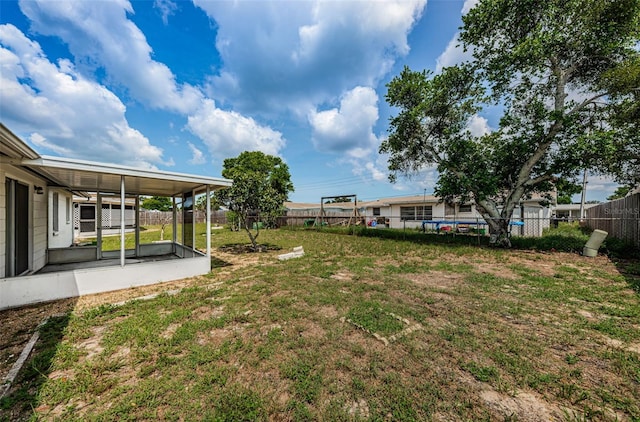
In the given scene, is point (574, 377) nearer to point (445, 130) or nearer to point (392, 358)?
point (392, 358)

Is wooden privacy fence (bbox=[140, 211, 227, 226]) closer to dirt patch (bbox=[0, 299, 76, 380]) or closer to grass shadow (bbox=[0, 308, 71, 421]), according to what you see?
dirt patch (bbox=[0, 299, 76, 380])

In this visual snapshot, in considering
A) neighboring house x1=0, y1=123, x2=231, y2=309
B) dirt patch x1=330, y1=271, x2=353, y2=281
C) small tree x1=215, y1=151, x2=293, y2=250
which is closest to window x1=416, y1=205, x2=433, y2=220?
small tree x1=215, y1=151, x2=293, y2=250

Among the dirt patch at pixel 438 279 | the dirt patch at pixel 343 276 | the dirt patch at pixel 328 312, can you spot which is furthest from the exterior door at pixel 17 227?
the dirt patch at pixel 438 279

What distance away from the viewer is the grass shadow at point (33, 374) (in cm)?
188

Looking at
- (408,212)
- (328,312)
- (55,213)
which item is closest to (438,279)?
(328,312)

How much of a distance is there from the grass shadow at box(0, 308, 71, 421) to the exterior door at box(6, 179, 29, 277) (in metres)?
2.00

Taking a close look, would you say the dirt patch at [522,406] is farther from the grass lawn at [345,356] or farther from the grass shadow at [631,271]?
the grass shadow at [631,271]

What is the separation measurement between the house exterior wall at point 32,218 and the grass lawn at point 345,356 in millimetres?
2009

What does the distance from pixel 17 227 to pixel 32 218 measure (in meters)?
0.85

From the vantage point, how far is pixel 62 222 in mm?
8406

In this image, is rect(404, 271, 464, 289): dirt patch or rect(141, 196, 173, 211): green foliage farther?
rect(141, 196, 173, 211): green foliage

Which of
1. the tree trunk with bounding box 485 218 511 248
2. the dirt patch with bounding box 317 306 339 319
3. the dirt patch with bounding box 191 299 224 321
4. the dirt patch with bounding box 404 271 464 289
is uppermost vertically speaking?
the tree trunk with bounding box 485 218 511 248

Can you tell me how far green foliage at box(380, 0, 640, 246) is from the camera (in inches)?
302

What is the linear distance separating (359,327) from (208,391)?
1.83 m
